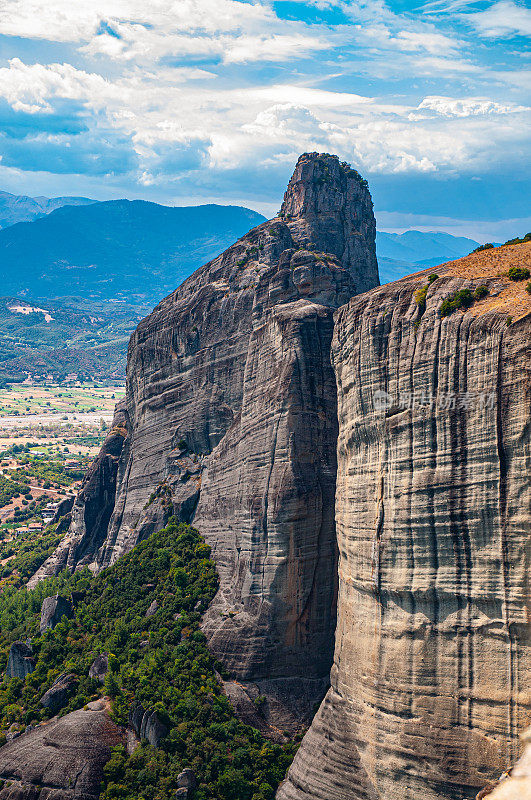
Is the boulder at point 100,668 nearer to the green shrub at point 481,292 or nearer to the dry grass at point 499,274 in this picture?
the dry grass at point 499,274

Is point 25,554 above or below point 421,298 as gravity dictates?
below

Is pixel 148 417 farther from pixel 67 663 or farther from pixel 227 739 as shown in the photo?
pixel 227 739

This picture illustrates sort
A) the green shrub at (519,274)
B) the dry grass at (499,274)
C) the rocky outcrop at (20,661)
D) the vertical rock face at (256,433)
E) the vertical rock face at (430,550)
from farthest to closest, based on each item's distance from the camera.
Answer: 1. the rocky outcrop at (20,661)
2. the vertical rock face at (256,433)
3. the green shrub at (519,274)
4. the dry grass at (499,274)
5. the vertical rock face at (430,550)

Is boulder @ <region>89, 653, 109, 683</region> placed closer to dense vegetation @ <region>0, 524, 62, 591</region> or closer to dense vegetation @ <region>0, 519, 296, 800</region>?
dense vegetation @ <region>0, 519, 296, 800</region>

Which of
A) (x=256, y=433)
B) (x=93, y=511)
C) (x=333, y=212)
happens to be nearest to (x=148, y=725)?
(x=256, y=433)

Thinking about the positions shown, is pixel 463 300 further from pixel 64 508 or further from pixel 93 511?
pixel 64 508

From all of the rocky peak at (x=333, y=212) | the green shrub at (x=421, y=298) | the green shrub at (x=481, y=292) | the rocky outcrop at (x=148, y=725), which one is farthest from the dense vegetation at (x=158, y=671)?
→ the rocky peak at (x=333, y=212)
